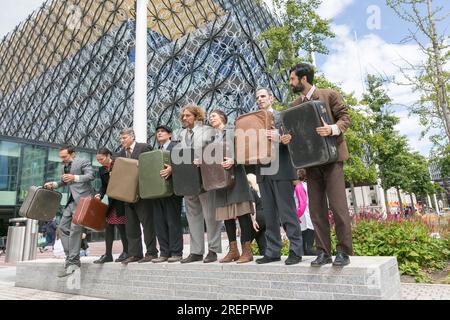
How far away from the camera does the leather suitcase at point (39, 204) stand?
5.41 m

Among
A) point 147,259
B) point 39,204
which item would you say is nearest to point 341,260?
point 147,259

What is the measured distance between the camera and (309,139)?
10.1ft

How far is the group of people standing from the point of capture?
3.19 metres

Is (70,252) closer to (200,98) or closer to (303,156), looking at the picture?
(303,156)

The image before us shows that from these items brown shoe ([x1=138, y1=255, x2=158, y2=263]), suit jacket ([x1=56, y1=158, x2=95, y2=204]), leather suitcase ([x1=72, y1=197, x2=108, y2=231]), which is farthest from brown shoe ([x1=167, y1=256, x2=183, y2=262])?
suit jacket ([x1=56, y1=158, x2=95, y2=204])

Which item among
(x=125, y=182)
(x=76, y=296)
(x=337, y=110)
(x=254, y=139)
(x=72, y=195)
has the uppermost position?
(x=337, y=110)

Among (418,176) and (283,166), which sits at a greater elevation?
(418,176)

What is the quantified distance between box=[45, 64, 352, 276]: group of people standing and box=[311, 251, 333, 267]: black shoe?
10 mm

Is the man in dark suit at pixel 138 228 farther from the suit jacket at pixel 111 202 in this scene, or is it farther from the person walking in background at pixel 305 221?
the person walking in background at pixel 305 221

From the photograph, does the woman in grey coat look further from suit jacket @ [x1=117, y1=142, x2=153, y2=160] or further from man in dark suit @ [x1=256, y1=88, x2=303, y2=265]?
suit jacket @ [x1=117, y1=142, x2=153, y2=160]

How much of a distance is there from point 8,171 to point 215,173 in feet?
70.9

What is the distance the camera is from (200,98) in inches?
1388

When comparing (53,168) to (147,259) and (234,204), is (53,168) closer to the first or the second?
(147,259)

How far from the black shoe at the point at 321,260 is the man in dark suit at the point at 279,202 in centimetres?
32
